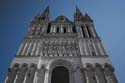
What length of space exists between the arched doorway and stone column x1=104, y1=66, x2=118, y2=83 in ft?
11.4

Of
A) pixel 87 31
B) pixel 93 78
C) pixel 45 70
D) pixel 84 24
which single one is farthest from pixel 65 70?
pixel 84 24

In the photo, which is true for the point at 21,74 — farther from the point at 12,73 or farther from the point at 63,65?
the point at 63,65

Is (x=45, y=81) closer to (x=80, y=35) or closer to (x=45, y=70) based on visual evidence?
(x=45, y=70)

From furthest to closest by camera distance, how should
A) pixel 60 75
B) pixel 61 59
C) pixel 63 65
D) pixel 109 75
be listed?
pixel 61 59 → pixel 63 65 → pixel 60 75 → pixel 109 75

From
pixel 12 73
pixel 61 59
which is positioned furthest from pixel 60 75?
pixel 12 73

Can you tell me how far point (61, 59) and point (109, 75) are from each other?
196 inches

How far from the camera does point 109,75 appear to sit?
14.4 m

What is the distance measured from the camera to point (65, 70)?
16078 mm

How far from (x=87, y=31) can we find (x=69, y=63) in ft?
23.6

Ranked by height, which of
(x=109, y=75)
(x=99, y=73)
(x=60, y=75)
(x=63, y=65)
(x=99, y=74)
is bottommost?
(x=109, y=75)

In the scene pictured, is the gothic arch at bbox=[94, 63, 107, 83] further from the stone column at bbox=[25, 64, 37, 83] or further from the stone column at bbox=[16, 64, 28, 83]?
the stone column at bbox=[16, 64, 28, 83]

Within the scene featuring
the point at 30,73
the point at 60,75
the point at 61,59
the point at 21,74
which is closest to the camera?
the point at 21,74

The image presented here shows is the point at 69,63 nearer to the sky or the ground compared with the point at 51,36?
nearer to the ground

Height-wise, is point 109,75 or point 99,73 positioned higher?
point 99,73
